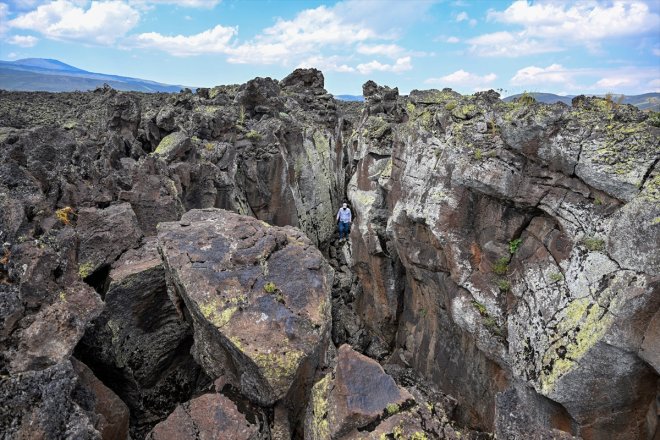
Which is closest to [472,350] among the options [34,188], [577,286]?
[577,286]

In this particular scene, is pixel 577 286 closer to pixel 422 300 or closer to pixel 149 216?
pixel 422 300

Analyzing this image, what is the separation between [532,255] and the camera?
11664 millimetres

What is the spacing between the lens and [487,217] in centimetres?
1305

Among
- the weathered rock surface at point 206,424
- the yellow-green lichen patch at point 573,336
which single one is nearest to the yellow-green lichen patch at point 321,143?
the yellow-green lichen patch at point 573,336

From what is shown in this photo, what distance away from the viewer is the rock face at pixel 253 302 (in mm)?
8938

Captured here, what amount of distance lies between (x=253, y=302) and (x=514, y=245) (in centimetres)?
778

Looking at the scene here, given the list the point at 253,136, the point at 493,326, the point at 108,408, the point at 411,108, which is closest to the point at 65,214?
the point at 108,408

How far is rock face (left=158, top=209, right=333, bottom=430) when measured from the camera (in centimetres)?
894

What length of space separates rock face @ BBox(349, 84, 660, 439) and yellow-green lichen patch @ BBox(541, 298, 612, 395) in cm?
3

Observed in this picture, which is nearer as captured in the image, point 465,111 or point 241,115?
point 465,111

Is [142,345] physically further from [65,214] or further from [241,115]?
[241,115]

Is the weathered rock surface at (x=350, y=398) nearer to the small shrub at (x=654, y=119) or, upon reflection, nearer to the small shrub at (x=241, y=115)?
the small shrub at (x=654, y=119)

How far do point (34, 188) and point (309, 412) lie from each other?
9.27 m

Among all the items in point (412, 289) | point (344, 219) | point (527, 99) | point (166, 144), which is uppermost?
point (527, 99)
